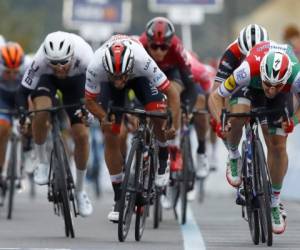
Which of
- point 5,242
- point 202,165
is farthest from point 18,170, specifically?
point 5,242

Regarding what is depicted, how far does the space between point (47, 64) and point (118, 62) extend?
1523 mm

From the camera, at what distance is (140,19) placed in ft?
245

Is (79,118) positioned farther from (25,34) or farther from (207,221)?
(25,34)

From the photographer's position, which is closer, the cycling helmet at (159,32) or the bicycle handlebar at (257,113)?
the bicycle handlebar at (257,113)

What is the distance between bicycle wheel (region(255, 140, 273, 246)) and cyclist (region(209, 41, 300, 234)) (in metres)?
0.33

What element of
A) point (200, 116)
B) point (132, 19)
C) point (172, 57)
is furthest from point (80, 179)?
point (132, 19)

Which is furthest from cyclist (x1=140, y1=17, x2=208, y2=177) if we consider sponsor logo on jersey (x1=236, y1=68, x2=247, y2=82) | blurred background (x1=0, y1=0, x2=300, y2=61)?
blurred background (x1=0, y1=0, x2=300, y2=61)

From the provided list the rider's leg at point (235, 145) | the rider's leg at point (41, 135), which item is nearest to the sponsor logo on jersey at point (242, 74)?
the rider's leg at point (235, 145)

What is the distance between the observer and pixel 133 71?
13688 millimetres

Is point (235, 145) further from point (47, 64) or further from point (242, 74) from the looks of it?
point (47, 64)

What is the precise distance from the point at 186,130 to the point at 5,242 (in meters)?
4.12

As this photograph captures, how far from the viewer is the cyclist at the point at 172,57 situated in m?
16.2

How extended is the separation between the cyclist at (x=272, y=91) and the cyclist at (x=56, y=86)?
152cm

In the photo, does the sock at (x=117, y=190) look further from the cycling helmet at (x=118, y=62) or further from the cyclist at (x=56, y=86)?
the cycling helmet at (x=118, y=62)
